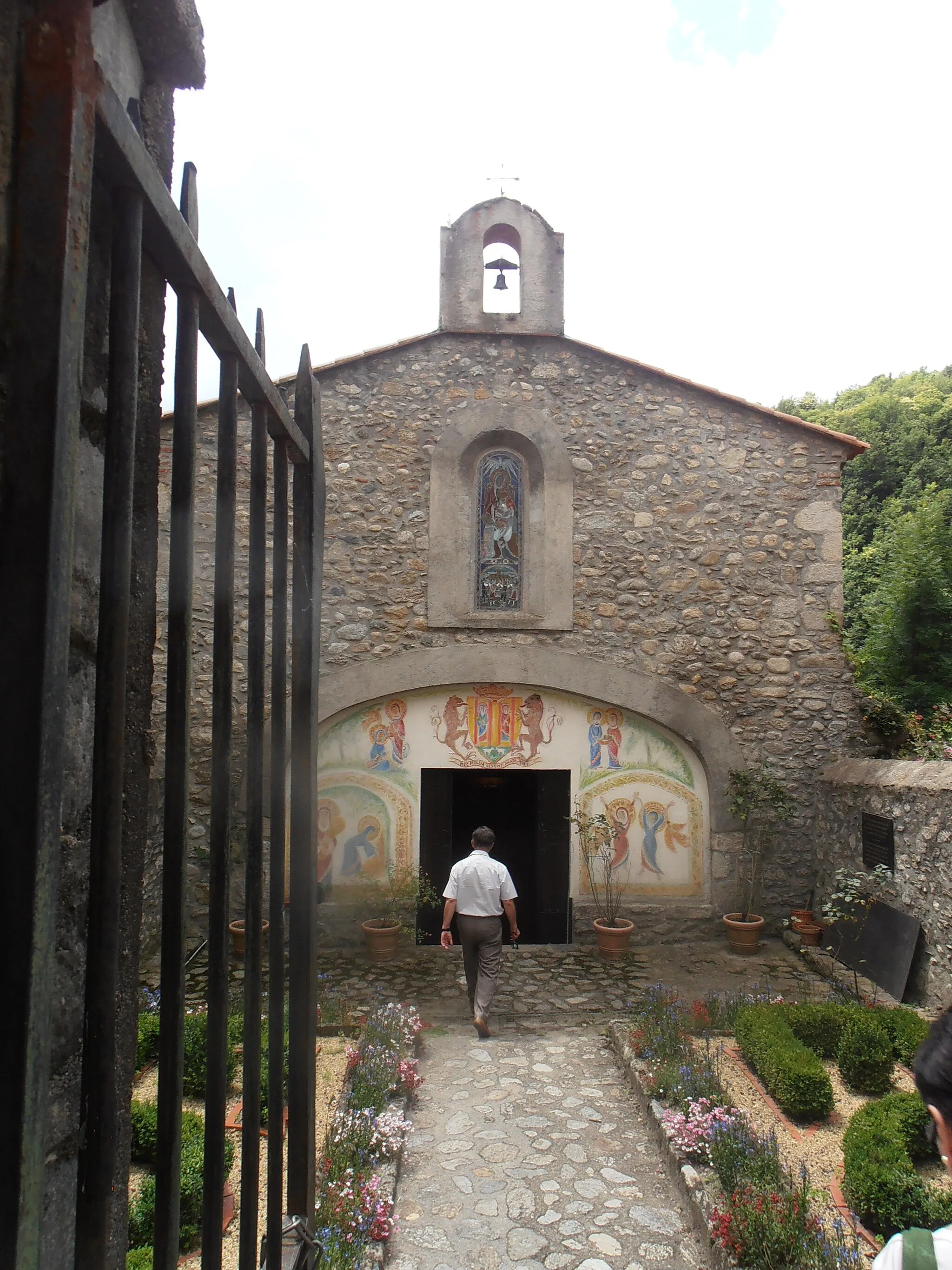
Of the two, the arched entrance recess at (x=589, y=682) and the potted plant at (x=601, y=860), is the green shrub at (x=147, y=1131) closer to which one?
the arched entrance recess at (x=589, y=682)

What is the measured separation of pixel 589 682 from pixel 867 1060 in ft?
14.7

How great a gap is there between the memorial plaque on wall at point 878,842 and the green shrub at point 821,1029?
189 centimetres

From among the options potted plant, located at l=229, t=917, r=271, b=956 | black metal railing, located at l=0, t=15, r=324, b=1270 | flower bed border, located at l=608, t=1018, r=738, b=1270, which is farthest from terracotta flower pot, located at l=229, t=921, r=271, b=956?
black metal railing, located at l=0, t=15, r=324, b=1270

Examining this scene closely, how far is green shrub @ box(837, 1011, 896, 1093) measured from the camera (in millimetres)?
5348

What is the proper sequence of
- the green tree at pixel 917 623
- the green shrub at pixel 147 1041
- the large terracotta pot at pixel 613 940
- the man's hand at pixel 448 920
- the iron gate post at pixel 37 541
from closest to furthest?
1. the iron gate post at pixel 37 541
2. the green shrub at pixel 147 1041
3. the man's hand at pixel 448 920
4. the large terracotta pot at pixel 613 940
5. the green tree at pixel 917 623

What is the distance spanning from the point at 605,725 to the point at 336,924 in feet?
11.7

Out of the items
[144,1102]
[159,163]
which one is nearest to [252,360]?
[159,163]

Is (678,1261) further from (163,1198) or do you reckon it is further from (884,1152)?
(163,1198)

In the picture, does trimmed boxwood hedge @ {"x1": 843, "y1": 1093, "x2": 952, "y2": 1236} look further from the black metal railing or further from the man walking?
the black metal railing

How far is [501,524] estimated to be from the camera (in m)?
9.34

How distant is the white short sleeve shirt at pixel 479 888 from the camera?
6551 millimetres

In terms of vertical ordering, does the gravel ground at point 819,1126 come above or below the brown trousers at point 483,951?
below

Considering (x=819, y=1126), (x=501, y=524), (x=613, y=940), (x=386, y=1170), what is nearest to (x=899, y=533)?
(x=501, y=524)

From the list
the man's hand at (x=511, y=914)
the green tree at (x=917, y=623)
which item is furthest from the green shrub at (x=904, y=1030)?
the green tree at (x=917, y=623)
